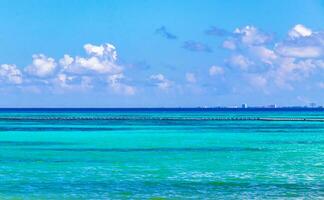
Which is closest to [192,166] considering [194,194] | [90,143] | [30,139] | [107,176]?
[107,176]

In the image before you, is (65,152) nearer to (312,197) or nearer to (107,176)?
(107,176)

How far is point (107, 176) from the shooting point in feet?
118

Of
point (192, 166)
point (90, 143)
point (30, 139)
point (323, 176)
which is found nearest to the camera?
point (323, 176)

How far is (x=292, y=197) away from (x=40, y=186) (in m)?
10.4

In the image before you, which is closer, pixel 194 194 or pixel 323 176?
pixel 194 194

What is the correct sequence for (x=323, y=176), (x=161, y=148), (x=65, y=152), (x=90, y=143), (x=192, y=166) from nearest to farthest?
(x=323, y=176)
(x=192, y=166)
(x=65, y=152)
(x=161, y=148)
(x=90, y=143)

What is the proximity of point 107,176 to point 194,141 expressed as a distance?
29.7m

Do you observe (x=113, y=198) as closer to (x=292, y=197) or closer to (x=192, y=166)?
(x=292, y=197)

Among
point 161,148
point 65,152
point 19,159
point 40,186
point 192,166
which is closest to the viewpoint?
point 40,186

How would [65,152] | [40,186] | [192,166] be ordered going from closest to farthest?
[40,186] < [192,166] < [65,152]

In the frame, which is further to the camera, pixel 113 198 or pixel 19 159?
pixel 19 159

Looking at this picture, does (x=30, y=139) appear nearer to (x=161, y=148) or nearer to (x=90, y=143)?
(x=90, y=143)

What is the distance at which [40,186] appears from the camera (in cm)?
3247

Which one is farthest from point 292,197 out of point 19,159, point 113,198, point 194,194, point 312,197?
point 19,159
